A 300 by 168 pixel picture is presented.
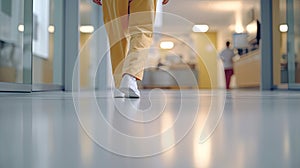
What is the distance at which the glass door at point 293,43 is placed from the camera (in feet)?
12.2

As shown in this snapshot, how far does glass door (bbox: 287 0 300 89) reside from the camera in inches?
147

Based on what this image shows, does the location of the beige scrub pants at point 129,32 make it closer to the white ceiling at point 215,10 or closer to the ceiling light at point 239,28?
the white ceiling at point 215,10

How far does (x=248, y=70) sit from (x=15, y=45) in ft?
18.8

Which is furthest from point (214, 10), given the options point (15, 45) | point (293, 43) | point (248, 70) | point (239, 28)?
point (15, 45)

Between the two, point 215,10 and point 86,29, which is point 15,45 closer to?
point 86,29

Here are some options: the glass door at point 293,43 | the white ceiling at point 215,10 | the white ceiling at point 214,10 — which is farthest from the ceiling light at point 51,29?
the white ceiling at point 214,10

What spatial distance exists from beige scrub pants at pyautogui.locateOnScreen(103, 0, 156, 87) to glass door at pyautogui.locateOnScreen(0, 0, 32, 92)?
64 centimetres

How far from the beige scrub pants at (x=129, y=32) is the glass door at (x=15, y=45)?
0.64 m

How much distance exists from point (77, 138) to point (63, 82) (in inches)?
114

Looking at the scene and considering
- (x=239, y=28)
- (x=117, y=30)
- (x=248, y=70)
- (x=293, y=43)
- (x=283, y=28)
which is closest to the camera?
(x=117, y=30)

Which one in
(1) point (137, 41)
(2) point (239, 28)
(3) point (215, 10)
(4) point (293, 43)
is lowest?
(1) point (137, 41)

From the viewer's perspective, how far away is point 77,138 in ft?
1.71

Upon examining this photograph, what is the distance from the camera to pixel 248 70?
7.37 meters

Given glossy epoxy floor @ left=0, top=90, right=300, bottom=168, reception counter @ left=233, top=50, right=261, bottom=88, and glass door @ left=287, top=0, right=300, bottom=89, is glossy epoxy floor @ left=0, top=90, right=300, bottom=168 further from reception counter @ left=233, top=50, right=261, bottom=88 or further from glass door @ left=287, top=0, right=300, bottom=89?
reception counter @ left=233, top=50, right=261, bottom=88
